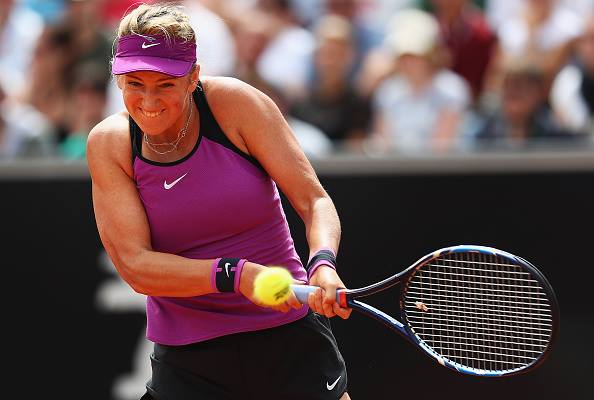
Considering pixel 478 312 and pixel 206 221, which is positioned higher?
pixel 206 221

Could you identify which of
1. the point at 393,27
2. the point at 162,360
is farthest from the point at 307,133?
the point at 162,360

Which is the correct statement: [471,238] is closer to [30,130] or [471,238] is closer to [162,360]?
[162,360]

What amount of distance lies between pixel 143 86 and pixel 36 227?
2.63 meters

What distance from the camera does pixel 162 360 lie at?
10.9ft

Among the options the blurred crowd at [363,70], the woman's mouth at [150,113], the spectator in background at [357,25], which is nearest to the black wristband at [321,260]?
the woman's mouth at [150,113]

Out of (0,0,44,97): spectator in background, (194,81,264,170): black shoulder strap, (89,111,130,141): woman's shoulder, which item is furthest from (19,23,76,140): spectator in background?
(194,81,264,170): black shoulder strap

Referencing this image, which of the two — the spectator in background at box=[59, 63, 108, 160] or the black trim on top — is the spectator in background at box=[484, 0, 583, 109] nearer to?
the spectator in background at box=[59, 63, 108, 160]

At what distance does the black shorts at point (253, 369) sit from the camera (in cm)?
324

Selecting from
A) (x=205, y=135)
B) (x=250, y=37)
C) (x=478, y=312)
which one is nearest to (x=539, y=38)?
(x=250, y=37)

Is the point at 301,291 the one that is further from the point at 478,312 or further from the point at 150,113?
the point at 478,312

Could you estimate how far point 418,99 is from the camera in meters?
6.34

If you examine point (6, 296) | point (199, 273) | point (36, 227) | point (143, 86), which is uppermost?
point (143, 86)

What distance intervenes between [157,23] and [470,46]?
404 centimetres

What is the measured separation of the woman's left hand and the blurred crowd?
105 inches
